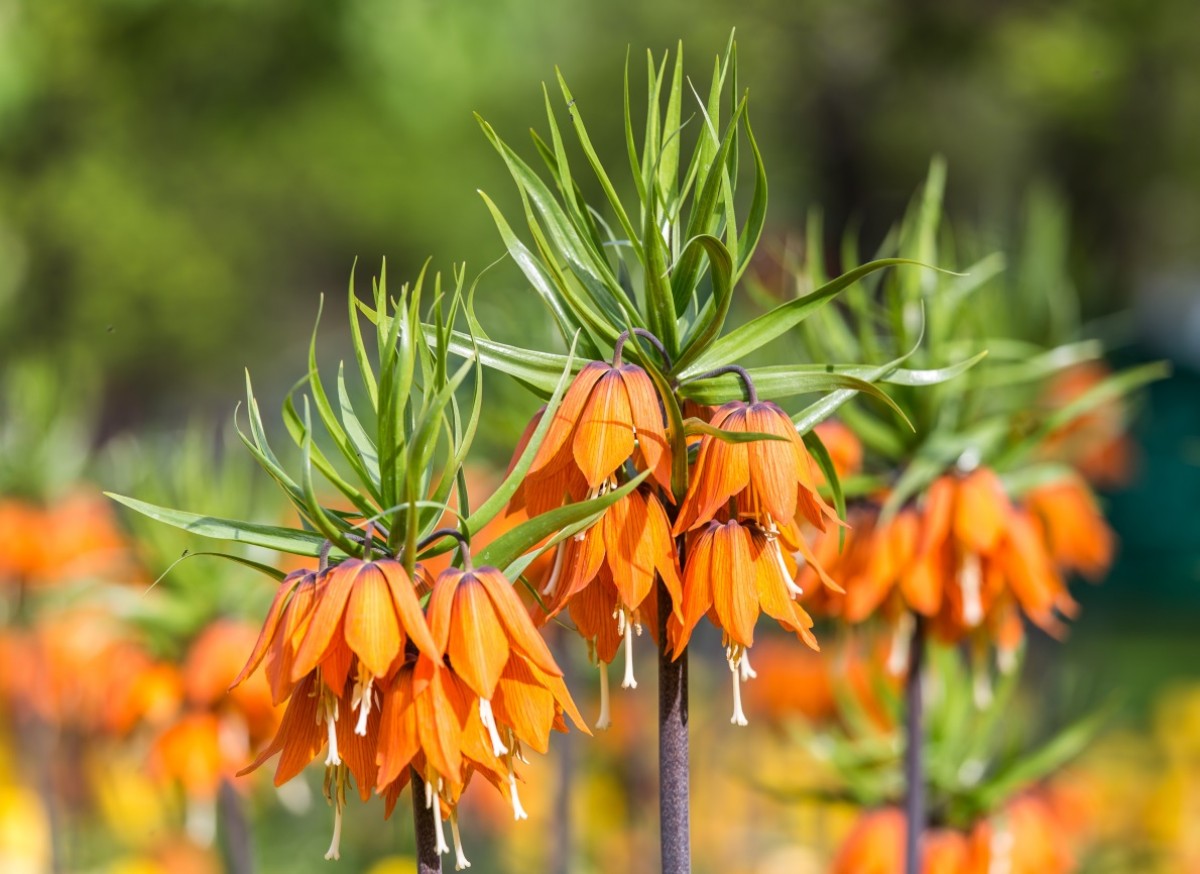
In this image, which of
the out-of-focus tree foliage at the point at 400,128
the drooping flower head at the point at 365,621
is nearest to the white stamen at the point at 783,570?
the drooping flower head at the point at 365,621

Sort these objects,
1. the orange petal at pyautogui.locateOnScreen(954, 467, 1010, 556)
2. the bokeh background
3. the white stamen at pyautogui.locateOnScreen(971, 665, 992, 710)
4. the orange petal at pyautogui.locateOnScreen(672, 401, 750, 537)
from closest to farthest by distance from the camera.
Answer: the orange petal at pyautogui.locateOnScreen(672, 401, 750, 537)
the orange petal at pyautogui.locateOnScreen(954, 467, 1010, 556)
the white stamen at pyautogui.locateOnScreen(971, 665, 992, 710)
the bokeh background

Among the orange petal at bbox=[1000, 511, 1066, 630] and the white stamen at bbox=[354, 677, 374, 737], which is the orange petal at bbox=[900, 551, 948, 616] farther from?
the white stamen at bbox=[354, 677, 374, 737]

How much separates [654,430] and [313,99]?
1185cm

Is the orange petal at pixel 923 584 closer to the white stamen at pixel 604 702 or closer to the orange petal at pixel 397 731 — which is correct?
the white stamen at pixel 604 702

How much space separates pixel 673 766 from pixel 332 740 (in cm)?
31

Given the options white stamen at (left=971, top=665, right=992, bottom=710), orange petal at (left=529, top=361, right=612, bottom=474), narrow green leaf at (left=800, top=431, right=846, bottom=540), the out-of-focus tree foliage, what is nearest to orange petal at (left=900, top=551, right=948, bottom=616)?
white stamen at (left=971, top=665, right=992, bottom=710)

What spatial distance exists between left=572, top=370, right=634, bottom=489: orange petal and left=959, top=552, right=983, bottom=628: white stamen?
90cm

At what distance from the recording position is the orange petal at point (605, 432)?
1118 millimetres

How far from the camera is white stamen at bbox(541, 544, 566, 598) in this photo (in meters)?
1.20

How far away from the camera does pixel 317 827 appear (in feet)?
14.3

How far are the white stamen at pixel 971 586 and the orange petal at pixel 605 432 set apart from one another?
90 cm

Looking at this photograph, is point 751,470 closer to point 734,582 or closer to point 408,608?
point 734,582

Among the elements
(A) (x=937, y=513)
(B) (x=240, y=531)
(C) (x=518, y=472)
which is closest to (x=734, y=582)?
(C) (x=518, y=472)

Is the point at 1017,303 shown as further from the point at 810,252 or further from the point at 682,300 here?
the point at 682,300
